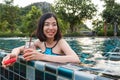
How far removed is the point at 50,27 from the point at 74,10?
137 feet

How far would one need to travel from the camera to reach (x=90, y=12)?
144ft

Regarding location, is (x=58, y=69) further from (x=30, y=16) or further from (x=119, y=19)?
(x=30, y=16)

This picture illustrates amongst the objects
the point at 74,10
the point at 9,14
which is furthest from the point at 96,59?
the point at 9,14

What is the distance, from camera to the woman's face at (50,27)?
2.05m

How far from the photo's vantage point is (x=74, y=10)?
4344 centimetres

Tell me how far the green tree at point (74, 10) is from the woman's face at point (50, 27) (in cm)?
4017

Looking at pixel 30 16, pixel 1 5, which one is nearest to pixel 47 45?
pixel 30 16

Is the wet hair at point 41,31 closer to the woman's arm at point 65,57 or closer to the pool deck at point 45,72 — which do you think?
the woman's arm at point 65,57

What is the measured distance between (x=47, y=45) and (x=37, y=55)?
0.43 m

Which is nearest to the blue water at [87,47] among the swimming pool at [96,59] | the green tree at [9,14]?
the swimming pool at [96,59]

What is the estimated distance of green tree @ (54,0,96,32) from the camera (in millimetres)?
42781

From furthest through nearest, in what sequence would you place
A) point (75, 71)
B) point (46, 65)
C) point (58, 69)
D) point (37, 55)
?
point (37, 55), point (46, 65), point (58, 69), point (75, 71)

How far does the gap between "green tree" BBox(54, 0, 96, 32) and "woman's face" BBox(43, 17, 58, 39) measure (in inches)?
1582

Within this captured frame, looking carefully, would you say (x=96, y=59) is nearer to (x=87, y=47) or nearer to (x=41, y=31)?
(x=41, y=31)
